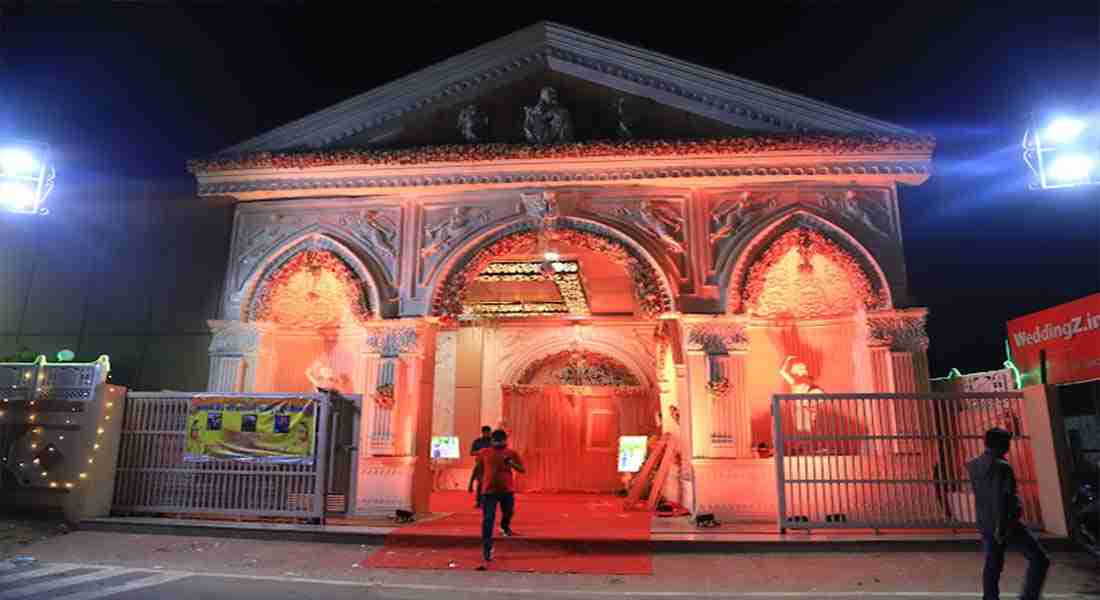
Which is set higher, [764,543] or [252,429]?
[252,429]

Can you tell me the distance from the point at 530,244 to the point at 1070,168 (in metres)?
8.04

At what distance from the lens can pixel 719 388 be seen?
Result: 10.2m

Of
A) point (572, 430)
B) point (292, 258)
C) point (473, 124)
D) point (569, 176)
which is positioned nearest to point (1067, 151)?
point (569, 176)

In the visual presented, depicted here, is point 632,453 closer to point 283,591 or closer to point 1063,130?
point 283,591

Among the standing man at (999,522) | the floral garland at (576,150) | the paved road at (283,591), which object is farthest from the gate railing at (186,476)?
the standing man at (999,522)

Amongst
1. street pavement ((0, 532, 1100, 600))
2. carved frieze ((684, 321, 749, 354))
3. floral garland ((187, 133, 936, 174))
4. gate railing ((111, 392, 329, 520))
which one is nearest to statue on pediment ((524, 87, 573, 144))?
floral garland ((187, 133, 936, 174))

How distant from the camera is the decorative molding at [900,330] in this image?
1029 centimetres

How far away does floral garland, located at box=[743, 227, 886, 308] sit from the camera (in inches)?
417

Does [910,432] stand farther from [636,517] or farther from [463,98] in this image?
[463,98]

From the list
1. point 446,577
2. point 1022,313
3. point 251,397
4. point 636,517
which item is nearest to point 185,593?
point 446,577

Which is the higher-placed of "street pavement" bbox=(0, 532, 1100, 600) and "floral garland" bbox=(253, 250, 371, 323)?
"floral garland" bbox=(253, 250, 371, 323)

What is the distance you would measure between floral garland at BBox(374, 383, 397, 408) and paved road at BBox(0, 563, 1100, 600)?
3.95 metres

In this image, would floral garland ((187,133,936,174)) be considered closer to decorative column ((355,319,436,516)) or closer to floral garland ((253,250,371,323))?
floral garland ((253,250,371,323))

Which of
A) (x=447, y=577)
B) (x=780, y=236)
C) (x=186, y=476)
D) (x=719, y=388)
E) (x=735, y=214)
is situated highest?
(x=735, y=214)
